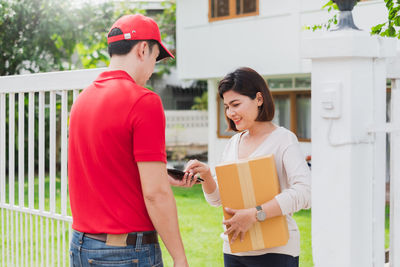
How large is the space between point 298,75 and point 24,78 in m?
9.14

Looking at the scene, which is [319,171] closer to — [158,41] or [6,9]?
[158,41]

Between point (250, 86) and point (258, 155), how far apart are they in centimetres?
33

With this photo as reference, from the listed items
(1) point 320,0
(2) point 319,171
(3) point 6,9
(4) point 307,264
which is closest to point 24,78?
(2) point 319,171

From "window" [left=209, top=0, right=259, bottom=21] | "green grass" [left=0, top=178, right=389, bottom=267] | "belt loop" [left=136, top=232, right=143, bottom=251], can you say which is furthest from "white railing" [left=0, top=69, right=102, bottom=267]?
"window" [left=209, top=0, right=259, bottom=21]

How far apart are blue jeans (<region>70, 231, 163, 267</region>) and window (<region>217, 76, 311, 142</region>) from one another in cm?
1098

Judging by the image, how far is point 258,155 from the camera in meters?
2.73

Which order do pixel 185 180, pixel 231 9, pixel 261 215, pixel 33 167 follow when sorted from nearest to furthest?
pixel 261 215, pixel 185 180, pixel 33 167, pixel 231 9

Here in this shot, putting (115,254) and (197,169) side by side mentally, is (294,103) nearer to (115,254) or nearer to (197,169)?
(197,169)

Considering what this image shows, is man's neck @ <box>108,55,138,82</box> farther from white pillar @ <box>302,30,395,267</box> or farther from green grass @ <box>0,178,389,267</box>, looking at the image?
green grass @ <box>0,178,389,267</box>

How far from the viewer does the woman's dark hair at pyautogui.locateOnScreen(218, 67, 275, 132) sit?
279 centimetres

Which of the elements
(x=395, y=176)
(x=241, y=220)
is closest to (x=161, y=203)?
(x=241, y=220)

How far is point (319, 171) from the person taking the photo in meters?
2.01

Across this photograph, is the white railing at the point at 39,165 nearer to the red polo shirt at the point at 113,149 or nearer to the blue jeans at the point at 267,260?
the red polo shirt at the point at 113,149

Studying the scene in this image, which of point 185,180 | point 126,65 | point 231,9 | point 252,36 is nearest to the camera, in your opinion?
point 126,65
